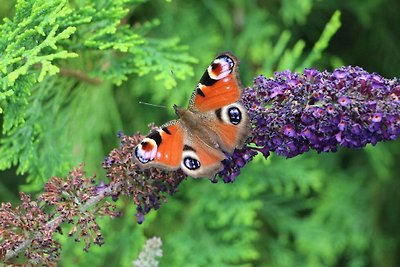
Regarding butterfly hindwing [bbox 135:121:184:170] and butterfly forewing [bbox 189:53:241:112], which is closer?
butterfly hindwing [bbox 135:121:184:170]

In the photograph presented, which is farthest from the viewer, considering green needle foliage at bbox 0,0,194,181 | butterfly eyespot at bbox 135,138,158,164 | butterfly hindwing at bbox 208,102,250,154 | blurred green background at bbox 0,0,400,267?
blurred green background at bbox 0,0,400,267

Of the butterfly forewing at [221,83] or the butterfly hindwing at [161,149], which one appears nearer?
the butterfly hindwing at [161,149]

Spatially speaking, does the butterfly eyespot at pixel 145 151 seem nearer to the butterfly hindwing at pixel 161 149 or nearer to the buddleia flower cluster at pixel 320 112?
the butterfly hindwing at pixel 161 149

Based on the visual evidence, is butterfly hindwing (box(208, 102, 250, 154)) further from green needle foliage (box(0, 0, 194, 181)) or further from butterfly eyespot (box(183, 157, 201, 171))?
green needle foliage (box(0, 0, 194, 181))

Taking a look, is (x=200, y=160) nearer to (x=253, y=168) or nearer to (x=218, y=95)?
(x=218, y=95)

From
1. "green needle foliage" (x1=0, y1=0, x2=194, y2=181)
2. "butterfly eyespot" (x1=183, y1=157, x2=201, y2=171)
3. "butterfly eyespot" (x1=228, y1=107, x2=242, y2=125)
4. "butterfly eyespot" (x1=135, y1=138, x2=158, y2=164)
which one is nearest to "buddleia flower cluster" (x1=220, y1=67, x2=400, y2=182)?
"butterfly eyespot" (x1=228, y1=107, x2=242, y2=125)

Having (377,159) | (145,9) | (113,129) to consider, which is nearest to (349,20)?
(377,159)

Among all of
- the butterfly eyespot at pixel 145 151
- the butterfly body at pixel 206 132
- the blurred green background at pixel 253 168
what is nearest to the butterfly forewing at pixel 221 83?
the butterfly body at pixel 206 132
